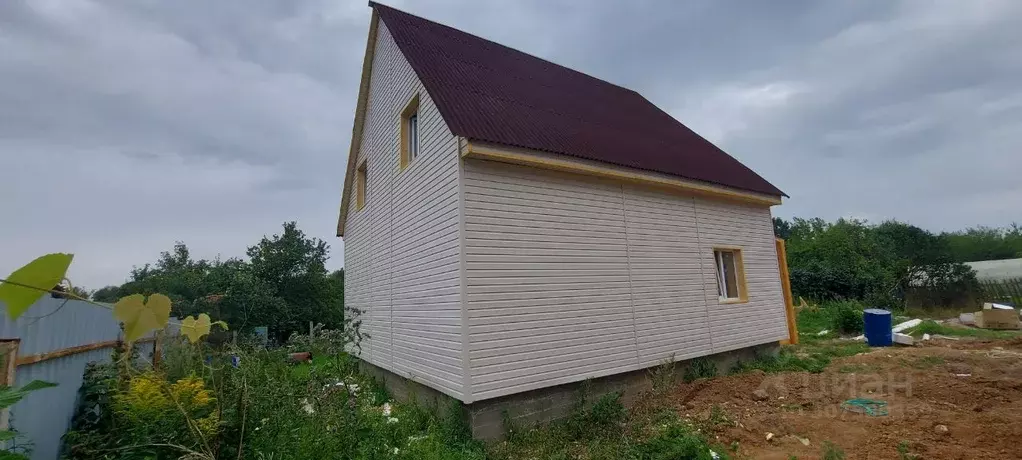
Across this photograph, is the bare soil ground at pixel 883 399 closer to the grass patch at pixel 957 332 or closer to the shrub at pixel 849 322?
the grass patch at pixel 957 332

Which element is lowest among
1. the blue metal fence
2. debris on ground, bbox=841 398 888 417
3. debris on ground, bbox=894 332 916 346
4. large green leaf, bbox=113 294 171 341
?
debris on ground, bbox=841 398 888 417

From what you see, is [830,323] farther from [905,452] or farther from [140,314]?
[140,314]

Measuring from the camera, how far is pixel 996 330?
14258 millimetres

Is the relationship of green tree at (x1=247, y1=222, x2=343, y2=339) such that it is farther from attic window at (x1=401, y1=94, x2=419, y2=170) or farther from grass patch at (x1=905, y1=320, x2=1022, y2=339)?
grass patch at (x1=905, y1=320, x2=1022, y2=339)

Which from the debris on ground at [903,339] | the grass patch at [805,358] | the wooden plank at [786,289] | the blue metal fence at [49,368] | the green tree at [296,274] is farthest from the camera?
the green tree at [296,274]

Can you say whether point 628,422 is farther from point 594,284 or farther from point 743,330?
point 743,330

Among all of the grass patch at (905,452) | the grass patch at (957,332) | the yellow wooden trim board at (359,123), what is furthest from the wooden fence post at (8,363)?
the grass patch at (957,332)

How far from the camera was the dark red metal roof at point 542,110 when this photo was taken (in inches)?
280

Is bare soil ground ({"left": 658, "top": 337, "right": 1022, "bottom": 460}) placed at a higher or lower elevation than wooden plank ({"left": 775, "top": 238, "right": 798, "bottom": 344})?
lower

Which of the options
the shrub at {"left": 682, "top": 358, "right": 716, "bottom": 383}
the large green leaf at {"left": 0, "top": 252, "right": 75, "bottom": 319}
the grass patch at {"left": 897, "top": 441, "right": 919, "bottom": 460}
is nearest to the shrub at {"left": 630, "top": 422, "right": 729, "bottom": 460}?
the grass patch at {"left": 897, "top": 441, "right": 919, "bottom": 460}

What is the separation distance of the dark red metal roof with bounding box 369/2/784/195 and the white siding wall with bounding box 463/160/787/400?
1.76 feet

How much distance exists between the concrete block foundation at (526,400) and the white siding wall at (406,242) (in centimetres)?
29

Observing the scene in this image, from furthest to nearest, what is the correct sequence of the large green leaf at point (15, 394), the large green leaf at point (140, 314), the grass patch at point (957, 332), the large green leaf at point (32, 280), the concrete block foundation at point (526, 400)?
the grass patch at point (957, 332)
the concrete block foundation at point (526, 400)
the large green leaf at point (15, 394)
the large green leaf at point (140, 314)
the large green leaf at point (32, 280)

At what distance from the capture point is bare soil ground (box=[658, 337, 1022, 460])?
506 cm
